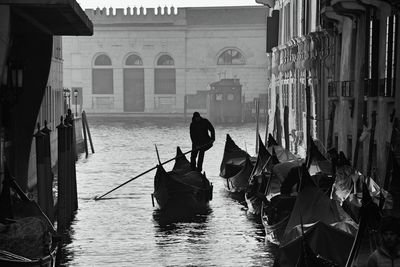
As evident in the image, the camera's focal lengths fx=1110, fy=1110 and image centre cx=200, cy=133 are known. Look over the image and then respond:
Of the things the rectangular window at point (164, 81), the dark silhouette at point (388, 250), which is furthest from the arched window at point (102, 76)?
the dark silhouette at point (388, 250)

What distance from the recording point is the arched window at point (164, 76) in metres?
53.5

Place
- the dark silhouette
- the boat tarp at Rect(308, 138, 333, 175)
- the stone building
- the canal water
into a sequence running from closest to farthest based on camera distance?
1. the dark silhouette
2. the canal water
3. the boat tarp at Rect(308, 138, 333, 175)
4. the stone building

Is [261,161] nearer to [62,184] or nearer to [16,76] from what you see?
[62,184]

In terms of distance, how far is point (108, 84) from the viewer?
176 ft

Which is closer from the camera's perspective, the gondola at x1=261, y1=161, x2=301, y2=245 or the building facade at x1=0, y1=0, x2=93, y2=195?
the gondola at x1=261, y1=161, x2=301, y2=245

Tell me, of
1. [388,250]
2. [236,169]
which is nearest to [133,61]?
[236,169]

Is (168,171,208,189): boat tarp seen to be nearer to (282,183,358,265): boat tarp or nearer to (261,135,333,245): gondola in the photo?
(261,135,333,245): gondola

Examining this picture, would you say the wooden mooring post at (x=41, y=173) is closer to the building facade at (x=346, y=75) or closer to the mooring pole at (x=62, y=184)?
the mooring pole at (x=62, y=184)

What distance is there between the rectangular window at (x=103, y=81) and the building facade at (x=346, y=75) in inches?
1115

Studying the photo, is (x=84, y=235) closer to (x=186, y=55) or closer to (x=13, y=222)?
(x=13, y=222)

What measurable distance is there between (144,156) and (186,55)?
2573 centimetres

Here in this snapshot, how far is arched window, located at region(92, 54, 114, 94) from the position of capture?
5350 cm

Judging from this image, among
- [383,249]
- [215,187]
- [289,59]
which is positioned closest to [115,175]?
[215,187]

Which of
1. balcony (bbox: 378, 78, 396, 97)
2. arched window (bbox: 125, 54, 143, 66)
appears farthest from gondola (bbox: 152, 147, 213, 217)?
arched window (bbox: 125, 54, 143, 66)
